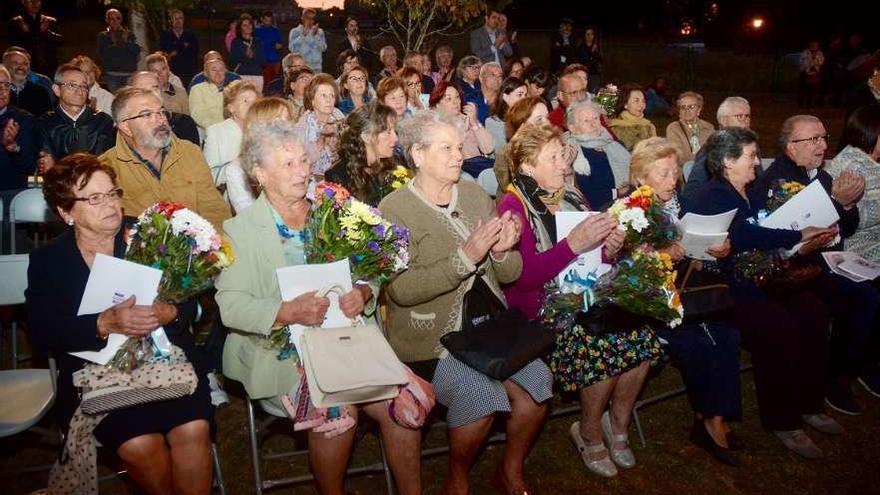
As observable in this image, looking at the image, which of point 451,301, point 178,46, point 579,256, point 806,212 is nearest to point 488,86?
point 806,212

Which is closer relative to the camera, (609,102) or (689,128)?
(689,128)

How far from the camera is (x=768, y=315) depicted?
463 cm

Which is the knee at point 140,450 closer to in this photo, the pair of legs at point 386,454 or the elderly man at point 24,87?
the pair of legs at point 386,454

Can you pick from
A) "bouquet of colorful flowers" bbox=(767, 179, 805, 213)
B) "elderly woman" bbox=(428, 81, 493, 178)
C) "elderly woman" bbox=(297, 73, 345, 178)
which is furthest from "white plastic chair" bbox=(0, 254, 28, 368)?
"bouquet of colorful flowers" bbox=(767, 179, 805, 213)

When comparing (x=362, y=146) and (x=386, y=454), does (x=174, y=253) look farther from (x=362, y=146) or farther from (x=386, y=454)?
(x=362, y=146)

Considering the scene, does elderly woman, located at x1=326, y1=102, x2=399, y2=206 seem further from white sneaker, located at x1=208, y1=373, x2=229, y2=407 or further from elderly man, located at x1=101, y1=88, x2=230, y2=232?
white sneaker, located at x1=208, y1=373, x2=229, y2=407

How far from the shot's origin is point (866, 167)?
5316mm

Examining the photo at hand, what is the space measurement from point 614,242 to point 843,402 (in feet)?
7.98

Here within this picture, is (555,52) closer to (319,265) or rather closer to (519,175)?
(519,175)

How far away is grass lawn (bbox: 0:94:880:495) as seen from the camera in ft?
13.5

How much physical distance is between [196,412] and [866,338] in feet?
15.0

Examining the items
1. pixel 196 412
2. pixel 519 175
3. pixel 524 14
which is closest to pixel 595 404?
pixel 519 175

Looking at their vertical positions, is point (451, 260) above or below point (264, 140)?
below

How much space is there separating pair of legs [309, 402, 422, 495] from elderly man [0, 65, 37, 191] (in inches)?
161
